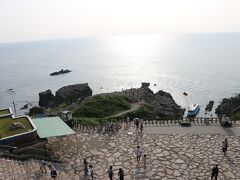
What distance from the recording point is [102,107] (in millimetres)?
45281

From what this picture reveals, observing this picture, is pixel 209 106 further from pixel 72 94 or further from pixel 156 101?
pixel 72 94

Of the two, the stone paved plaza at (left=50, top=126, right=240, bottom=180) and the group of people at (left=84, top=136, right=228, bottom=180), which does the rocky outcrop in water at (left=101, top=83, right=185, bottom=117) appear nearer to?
the stone paved plaza at (left=50, top=126, right=240, bottom=180)

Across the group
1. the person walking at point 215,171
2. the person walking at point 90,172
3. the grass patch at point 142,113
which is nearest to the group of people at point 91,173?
the person walking at point 90,172

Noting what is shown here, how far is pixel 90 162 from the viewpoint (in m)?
20.3

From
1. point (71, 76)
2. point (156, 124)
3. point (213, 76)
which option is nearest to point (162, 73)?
point (213, 76)

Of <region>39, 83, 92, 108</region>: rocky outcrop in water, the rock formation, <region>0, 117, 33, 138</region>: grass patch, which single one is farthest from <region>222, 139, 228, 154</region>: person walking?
<region>39, 83, 92, 108</region>: rocky outcrop in water

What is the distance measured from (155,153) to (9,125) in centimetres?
1179

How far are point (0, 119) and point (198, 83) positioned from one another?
86806 mm

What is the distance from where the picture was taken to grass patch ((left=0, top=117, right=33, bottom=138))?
2125 centimetres

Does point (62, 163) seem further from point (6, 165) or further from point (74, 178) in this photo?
point (6, 165)

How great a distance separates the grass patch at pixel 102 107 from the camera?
4234 centimetres

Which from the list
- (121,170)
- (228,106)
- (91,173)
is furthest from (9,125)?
(228,106)

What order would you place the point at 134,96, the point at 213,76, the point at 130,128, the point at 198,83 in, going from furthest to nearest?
the point at 213,76 < the point at 198,83 < the point at 134,96 < the point at 130,128

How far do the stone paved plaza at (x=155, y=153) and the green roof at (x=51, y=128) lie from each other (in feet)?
5.60
